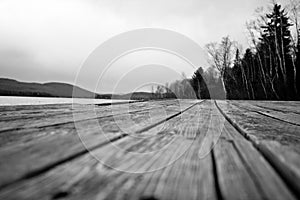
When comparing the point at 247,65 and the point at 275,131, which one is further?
the point at 247,65

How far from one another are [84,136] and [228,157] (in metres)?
0.53

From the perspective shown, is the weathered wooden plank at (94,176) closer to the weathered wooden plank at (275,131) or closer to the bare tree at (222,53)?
the weathered wooden plank at (275,131)

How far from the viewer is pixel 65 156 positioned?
1.64 ft

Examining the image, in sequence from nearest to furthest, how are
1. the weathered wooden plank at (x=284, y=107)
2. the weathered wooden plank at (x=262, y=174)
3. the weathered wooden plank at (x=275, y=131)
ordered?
1. the weathered wooden plank at (x=262, y=174)
2. the weathered wooden plank at (x=275, y=131)
3. the weathered wooden plank at (x=284, y=107)

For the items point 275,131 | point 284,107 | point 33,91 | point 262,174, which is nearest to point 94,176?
point 262,174

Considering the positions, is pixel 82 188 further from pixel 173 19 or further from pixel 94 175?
pixel 173 19

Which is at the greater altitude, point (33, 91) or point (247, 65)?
point (247, 65)

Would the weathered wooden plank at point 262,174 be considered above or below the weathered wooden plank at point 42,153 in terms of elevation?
below

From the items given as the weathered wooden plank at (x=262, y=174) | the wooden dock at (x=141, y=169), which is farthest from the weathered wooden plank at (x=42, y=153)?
the weathered wooden plank at (x=262, y=174)

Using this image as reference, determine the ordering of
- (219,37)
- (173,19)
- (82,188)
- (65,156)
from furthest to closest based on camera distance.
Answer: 1. (219,37)
2. (173,19)
3. (65,156)
4. (82,188)

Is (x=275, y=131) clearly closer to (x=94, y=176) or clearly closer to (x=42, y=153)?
(x=94, y=176)

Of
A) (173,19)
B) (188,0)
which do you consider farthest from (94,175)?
(173,19)

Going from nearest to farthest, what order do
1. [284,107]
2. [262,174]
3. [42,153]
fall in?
[262,174]
[42,153]
[284,107]

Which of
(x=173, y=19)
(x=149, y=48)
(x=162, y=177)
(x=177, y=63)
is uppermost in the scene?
(x=173, y=19)
